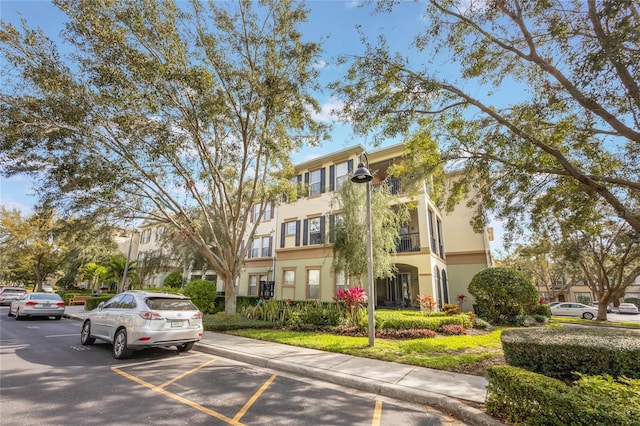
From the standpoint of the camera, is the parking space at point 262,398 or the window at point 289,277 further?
the window at point 289,277

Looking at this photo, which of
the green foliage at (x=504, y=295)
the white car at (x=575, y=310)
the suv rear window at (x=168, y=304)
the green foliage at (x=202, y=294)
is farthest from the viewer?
the white car at (x=575, y=310)

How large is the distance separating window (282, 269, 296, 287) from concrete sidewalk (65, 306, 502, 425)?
41.3 ft

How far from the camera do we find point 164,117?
36.8ft

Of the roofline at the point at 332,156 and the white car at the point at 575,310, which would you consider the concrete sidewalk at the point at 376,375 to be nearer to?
the roofline at the point at 332,156

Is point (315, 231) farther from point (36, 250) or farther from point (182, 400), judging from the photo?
point (36, 250)

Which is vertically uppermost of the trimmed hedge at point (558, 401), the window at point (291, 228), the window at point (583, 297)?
the window at point (291, 228)

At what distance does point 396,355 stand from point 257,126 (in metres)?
10.5

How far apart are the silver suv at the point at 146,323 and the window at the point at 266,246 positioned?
56.5ft

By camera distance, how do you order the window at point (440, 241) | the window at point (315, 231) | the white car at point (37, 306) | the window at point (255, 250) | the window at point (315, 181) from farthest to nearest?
the window at point (255, 250)
the window at point (315, 181)
the window at point (315, 231)
the window at point (440, 241)
the white car at point (37, 306)

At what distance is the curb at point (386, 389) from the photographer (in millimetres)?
4355

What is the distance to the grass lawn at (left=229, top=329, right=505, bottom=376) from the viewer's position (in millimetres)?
7043

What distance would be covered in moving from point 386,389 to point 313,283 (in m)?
15.4

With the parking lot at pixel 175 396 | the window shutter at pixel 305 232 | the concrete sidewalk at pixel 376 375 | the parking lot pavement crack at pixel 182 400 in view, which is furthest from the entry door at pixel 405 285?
the parking lot pavement crack at pixel 182 400

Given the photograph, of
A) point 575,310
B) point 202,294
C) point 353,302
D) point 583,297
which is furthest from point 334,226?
point 583,297
